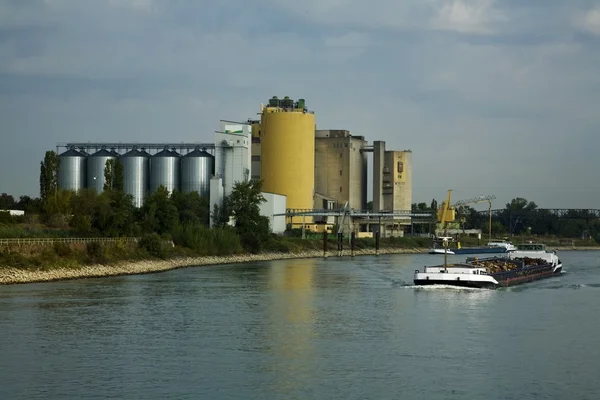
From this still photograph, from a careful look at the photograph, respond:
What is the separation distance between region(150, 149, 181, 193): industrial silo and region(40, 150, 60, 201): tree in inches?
1358

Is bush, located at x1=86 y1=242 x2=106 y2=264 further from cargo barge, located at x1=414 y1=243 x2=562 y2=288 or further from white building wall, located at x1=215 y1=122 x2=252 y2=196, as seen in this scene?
white building wall, located at x1=215 y1=122 x2=252 y2=196

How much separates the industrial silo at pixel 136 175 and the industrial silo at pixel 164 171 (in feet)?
3.09

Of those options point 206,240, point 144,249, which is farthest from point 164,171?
point 144,249

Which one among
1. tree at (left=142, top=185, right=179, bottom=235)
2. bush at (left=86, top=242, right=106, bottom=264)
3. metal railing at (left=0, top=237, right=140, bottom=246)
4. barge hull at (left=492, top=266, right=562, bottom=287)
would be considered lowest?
A: barge hull at (left=492, top=266, right=562, bottom=287)

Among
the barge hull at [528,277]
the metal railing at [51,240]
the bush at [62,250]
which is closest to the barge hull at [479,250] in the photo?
the barge hull at [528,277]

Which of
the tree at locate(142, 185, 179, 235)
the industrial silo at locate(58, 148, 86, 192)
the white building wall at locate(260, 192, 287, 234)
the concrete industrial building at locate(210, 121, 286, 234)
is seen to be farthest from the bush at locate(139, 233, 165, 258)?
the industrial silo at locate(58, 148, 86, 192)

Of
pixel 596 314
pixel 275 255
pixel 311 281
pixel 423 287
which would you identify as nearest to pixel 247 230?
pixel 275 255

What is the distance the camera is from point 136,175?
123688 millimetres

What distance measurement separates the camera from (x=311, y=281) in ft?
216

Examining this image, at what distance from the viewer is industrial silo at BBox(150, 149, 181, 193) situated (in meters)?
123

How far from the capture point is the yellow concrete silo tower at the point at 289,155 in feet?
440

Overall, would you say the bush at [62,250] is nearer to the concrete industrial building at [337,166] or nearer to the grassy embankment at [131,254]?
the grassy embankment at [131,254]

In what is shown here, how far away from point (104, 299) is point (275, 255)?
190ft

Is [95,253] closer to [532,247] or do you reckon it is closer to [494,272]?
[494,272]
